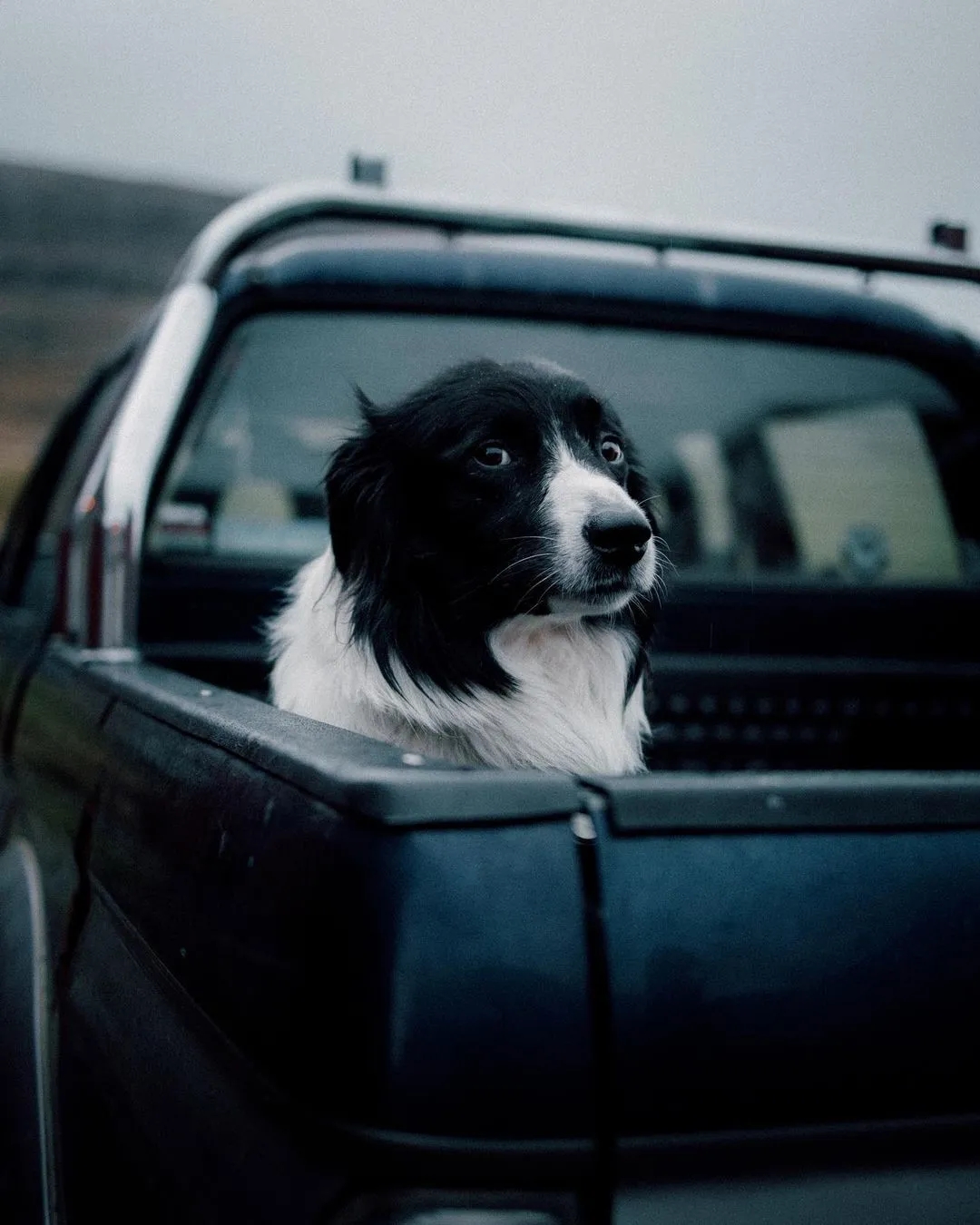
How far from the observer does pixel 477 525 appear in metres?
2.29

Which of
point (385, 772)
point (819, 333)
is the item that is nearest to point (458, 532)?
point (385, 772)

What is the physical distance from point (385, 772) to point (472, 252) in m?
2.54

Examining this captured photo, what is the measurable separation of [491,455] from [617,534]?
291 millimetres

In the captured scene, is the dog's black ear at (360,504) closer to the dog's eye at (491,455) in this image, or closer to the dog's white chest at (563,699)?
the dog's eye at (491,455)

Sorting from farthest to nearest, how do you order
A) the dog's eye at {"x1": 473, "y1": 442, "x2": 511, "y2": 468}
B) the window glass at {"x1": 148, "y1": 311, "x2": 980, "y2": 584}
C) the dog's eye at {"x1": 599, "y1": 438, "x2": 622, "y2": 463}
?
the window glass at {"x1": 148, "y1": 311, "x2": 980, "y2": 584}, the dog's eye at {"x1": 599, "y1": 438, "x2": 622, "y2": 463}, the dog's eye at {"x1": 473, "y1": 442, "x2": 511, "y2": 468}

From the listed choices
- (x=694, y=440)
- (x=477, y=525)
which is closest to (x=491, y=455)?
(x=477, y=525)

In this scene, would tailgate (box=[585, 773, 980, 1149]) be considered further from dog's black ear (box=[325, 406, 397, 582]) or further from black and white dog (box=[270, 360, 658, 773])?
dog's black ear (box=[325, 406, 397, 582])

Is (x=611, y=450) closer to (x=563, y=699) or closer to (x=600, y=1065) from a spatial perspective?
(x=563, y=699)

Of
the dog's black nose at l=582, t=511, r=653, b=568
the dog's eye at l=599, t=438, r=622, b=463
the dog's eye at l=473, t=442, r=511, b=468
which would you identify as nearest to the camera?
the dog's black nose at l=582, t=511, r=653, b=568

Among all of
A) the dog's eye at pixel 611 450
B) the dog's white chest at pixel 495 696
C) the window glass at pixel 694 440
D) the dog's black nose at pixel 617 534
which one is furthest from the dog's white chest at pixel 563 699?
the window glass at pixel 694 440

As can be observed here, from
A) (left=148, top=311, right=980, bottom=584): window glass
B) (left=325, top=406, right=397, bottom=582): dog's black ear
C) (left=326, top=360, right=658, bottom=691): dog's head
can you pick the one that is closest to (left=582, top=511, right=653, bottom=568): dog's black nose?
(left=326, top=360, right=658, bottom=691): dog's head

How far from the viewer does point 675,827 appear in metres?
0.98

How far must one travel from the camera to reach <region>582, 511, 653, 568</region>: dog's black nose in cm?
215

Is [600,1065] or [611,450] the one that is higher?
[611,450]
